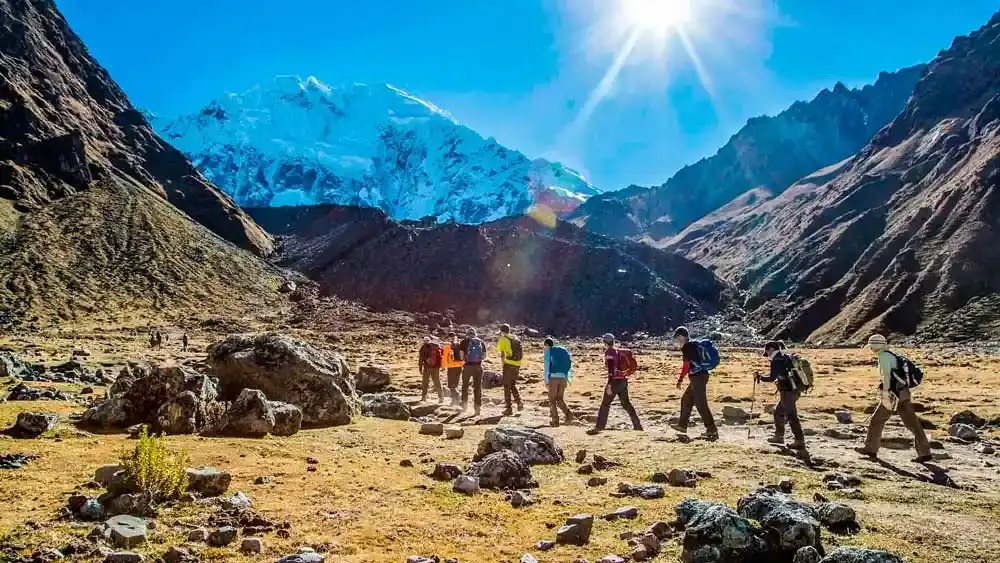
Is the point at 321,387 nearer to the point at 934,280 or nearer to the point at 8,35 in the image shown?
the point at 934,280

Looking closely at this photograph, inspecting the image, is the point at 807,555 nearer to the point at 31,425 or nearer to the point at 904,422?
the point at 904,422

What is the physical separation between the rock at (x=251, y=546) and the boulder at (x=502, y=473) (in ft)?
12.9

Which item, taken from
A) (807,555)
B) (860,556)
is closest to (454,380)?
(807,555)

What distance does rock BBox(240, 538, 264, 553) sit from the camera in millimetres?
6980


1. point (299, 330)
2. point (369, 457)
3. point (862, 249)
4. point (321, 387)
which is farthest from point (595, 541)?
point (862, 249)

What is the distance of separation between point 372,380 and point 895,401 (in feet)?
69.4

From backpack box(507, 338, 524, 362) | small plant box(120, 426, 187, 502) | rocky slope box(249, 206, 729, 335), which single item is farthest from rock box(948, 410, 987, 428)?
rocky slope box(249, 206, 729, 335)

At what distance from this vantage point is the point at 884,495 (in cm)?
993

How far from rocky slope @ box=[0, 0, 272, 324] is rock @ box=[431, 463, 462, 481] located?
2808 inches

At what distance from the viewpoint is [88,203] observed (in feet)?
319

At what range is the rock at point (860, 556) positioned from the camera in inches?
237

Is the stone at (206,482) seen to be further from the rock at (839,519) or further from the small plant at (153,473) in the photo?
the rock at (839,519)

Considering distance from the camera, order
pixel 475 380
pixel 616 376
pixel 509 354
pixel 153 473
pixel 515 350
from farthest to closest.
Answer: pixel 475 380
pixel 509 354
pixel 515 350
pixel 616 376
pixel 153 473

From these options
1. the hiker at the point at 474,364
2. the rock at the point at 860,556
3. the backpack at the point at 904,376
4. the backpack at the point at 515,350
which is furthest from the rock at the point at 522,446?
the hiker at the point at 474,364
